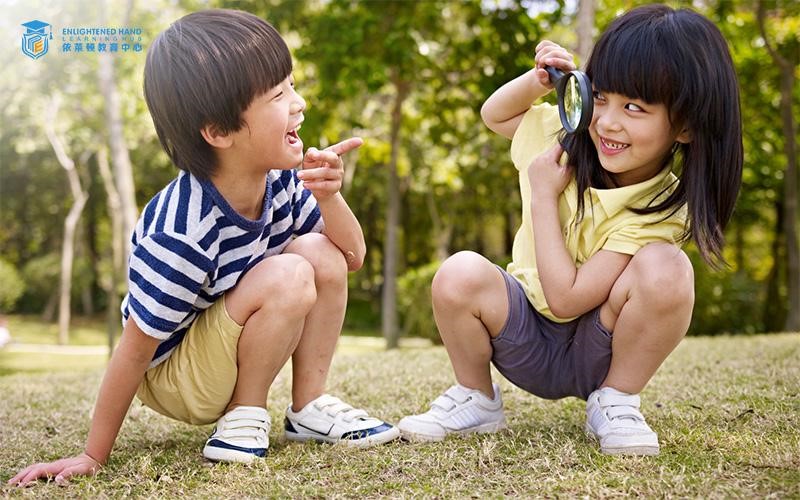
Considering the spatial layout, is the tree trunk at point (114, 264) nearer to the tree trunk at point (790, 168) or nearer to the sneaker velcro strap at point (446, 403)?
the tree trunk at point (790, 168)

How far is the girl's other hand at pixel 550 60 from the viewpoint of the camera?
7.37 feet

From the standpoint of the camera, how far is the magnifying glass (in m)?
2.01

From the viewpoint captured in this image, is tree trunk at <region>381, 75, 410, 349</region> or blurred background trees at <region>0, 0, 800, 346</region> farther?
tree trunk at <region>381, 75, 410, 349</region>

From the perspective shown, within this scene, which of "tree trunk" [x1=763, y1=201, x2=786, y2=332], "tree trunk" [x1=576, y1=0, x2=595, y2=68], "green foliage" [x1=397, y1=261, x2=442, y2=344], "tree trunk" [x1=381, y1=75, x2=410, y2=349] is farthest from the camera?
"tree trunk" [x1=763, y1=201, x2=786, y2=332]

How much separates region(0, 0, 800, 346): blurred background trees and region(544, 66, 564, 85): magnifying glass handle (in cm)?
431

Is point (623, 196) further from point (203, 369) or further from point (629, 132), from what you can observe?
point (203, 369)

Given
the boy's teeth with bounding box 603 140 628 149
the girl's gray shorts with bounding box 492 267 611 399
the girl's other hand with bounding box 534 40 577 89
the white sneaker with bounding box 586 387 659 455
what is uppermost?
the girl's other hand with bounding box 534 40 577 89

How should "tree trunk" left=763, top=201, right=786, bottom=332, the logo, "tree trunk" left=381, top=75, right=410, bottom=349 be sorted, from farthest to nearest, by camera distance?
1. "tree trunk" left=763, top=201, right=786, bottom=332
2. "tree trunk" left=381, top=75, right=410, bottom=349
3. the logo

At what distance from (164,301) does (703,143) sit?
Answer: 4.78ft

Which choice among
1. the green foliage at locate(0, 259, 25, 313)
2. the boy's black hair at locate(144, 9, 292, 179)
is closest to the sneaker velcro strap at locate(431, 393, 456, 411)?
the boy's black hair at locate(144, 9, 292, 179)

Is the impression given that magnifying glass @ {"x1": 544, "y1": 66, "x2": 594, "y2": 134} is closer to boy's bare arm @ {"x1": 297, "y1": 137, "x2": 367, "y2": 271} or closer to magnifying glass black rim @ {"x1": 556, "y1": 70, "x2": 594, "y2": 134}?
magnifying glass black rim @ {"x1": 556, "y1": 70, "x2": 594, "y2": 134}

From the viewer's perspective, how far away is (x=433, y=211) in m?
18.9

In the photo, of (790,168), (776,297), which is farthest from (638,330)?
(776,297)

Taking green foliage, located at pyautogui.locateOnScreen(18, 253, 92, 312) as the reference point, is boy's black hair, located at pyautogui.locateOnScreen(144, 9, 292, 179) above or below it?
above
